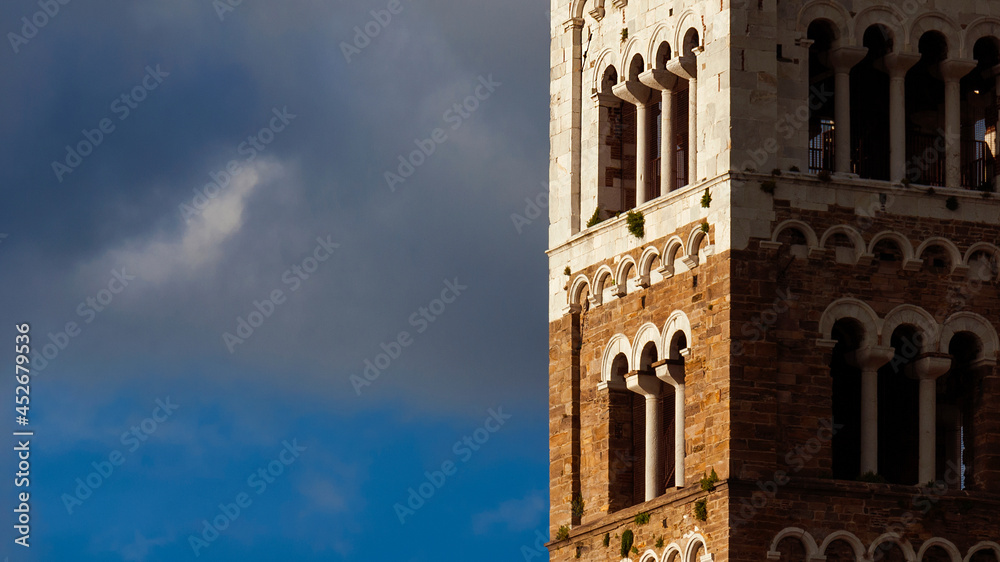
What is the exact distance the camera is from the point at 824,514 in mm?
64250

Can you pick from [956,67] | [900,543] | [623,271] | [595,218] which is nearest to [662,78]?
[595,218]

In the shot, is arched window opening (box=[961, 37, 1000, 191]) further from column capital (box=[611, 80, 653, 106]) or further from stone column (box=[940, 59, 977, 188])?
column capital (box=[611, 80, 653, 106])

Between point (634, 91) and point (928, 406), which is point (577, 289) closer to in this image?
point (634, 91)

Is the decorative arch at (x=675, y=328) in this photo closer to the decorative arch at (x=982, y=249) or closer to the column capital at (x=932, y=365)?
the column capital at (x=932, y=365)

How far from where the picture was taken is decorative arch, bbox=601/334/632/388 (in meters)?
68.4

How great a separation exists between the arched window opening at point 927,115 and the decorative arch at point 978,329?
291cm

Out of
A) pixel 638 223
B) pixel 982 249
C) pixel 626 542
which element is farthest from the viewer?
pixel 638 223

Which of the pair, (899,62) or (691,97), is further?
(691,97)

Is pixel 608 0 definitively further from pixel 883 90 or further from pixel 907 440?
pixel 907 440

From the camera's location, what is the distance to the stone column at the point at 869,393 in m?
65.4

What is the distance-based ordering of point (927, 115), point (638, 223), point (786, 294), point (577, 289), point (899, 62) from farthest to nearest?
point (577, 289) < point (927, 115) < point (638, 223) < point (899, 62) < point (786, 294)

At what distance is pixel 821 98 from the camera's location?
6838 centimetres

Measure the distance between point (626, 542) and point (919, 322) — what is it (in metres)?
7.34

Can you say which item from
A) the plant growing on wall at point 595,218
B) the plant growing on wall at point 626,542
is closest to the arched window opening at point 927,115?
the plant growing on wall at point 595,218
